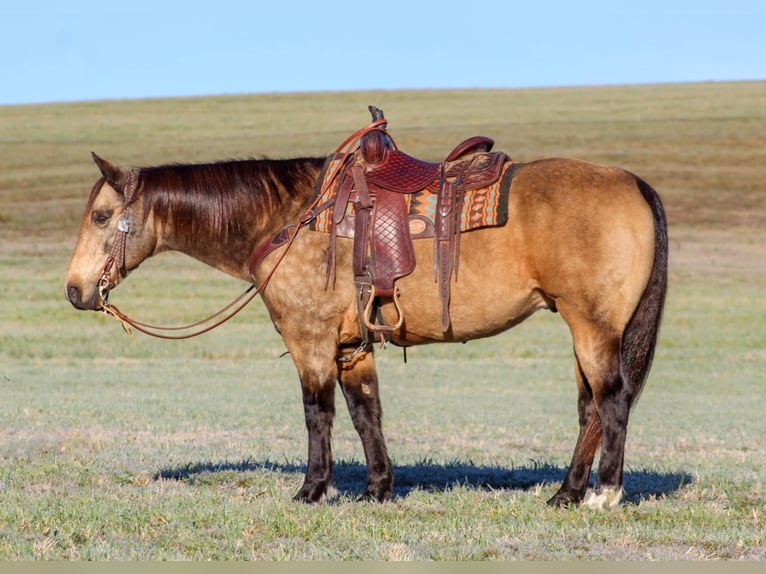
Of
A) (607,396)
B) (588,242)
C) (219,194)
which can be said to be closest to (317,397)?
(219,194)

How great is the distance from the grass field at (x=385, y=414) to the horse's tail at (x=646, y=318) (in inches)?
35.3

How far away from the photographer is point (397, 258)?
23.4 feet

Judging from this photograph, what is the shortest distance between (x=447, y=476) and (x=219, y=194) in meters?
2.94

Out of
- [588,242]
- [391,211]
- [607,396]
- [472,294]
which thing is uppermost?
[391,211]

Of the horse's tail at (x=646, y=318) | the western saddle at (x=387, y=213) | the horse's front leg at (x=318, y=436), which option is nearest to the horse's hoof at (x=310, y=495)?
the horse's front leg at (x=318, y=436)

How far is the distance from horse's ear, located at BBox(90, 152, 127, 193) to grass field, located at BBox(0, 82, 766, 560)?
213 cm

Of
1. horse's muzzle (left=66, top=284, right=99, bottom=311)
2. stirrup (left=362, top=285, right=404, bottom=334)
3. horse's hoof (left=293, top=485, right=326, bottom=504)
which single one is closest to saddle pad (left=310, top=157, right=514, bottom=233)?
stirrup (left=362, top=285, right=404, bottom=334)

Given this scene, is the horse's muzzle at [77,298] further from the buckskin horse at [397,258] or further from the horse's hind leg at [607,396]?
the horse's hind leg at [607,396]

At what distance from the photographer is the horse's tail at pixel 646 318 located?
7.13 meters

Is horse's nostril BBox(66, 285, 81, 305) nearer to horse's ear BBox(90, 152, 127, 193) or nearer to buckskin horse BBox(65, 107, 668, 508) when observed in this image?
buckskin horse BBox(65, 107, 668, 508)

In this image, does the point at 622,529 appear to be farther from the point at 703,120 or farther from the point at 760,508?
the point at 703,120

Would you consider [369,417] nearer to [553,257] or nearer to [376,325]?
[376,325]

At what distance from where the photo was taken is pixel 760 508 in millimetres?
7191

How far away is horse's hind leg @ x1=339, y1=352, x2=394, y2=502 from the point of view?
746cm
